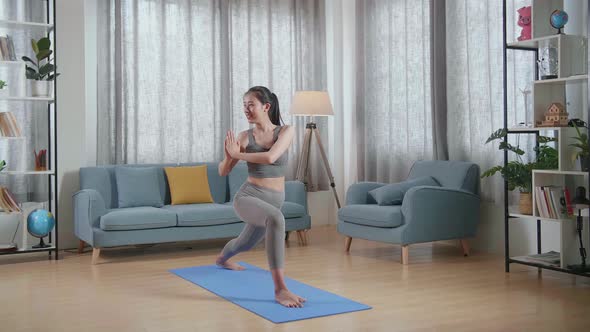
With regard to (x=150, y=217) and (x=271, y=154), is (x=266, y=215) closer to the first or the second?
(x=271, y=154)

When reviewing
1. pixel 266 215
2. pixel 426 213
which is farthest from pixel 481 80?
pixel 266 215

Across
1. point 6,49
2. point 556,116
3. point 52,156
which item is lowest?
point 52,156

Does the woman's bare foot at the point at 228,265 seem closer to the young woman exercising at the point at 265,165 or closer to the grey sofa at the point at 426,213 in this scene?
the young woman exercising at the point at 265,165

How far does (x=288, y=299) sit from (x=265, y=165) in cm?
84

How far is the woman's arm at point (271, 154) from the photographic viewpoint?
4160 millimetres

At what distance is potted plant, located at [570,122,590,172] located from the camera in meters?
4.37

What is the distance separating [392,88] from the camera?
7082mm

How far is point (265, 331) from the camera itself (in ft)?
11.4

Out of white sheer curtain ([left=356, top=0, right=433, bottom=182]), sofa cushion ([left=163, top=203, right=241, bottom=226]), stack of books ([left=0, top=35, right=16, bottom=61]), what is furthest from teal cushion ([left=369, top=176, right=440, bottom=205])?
stack of books ([left=0, top=35, right=16, bottom=61])

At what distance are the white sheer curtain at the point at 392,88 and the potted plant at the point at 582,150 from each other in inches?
84.4

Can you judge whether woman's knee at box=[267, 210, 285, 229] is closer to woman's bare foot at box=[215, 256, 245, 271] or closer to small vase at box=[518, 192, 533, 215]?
woman's bare foot at box=[215, 256, 245, 271]

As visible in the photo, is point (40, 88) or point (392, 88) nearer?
point (40, 88)

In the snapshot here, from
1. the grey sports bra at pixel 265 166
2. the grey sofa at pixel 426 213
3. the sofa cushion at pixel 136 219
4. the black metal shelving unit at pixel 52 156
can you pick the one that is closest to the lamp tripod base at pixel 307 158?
the grey sofa at pixel 426 213

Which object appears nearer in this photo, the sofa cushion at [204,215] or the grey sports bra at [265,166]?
the grey sports bra at [265,166]
